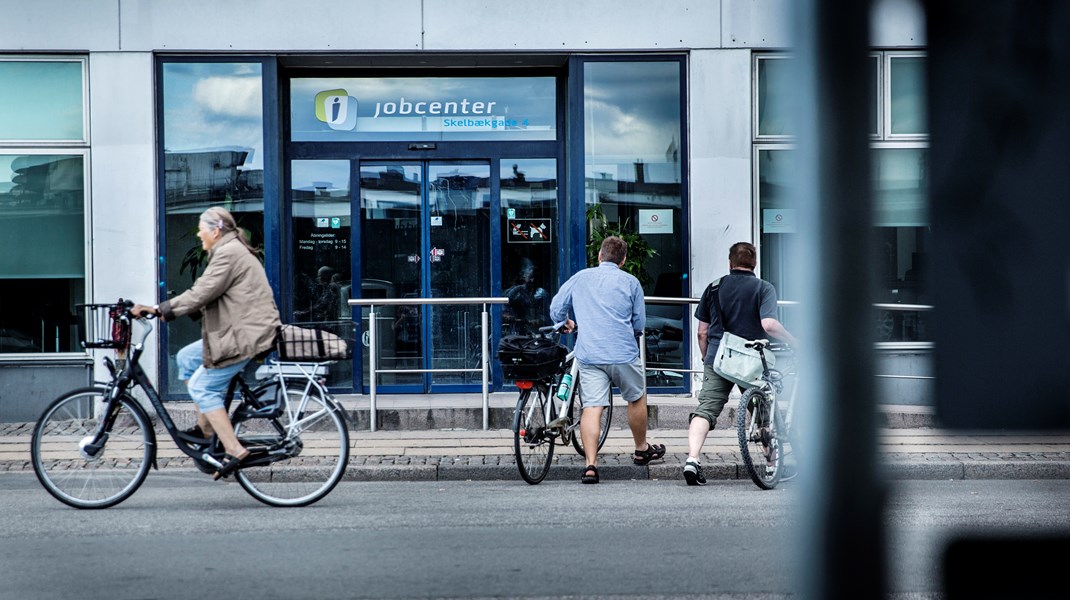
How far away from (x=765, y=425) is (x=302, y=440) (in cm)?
309

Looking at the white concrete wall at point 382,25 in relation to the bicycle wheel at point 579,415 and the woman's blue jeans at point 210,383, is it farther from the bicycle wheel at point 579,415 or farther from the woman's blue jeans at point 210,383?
the woman's blue jeans at point 210,383

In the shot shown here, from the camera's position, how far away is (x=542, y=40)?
12133 mm

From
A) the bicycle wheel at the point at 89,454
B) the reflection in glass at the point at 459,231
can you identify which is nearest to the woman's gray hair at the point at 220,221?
the bicycle wheel at the point at 89,454

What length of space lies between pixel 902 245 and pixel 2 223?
476 inches

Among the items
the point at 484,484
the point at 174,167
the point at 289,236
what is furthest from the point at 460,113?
the point at 484,484

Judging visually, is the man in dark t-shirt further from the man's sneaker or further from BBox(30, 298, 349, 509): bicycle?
BBox(30, 298, 349, 509): bicycle

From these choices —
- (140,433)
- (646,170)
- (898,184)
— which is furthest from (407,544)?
(646,170)

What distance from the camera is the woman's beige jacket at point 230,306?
23.0ft

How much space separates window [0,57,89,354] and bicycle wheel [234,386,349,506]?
5.55m

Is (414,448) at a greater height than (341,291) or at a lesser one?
lesser

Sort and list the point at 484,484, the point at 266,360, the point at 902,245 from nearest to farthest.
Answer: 1. the point at 902,245
2. the point at 266,360
3. the point at 484,484

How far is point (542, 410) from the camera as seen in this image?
8.53m

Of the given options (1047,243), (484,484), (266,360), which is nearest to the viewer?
(1047,243)

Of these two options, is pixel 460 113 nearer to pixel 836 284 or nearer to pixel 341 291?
pixel 341 291
